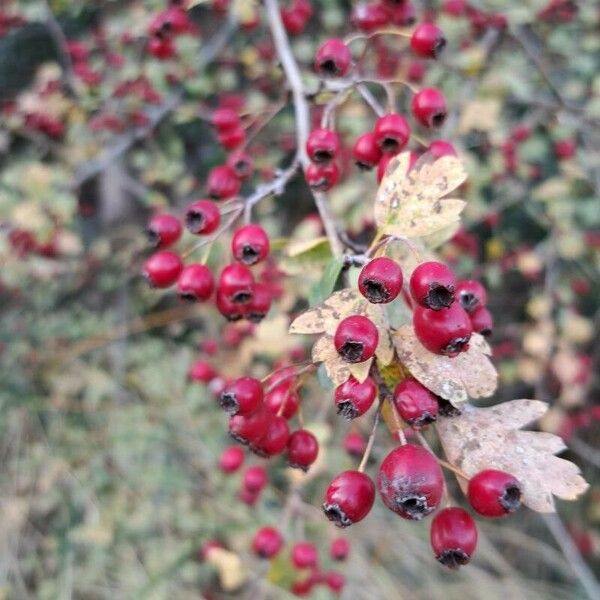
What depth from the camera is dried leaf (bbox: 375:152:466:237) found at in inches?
38.0

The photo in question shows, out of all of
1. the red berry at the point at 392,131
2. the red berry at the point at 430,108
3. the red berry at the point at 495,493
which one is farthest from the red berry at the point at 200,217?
the red berry at the point at 495,493

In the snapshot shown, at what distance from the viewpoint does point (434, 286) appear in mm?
825

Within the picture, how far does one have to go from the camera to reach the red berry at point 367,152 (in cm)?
119

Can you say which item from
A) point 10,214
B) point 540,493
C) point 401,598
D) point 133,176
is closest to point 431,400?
point 540,493

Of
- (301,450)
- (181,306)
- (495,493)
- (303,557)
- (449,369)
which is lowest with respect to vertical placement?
(181,306)

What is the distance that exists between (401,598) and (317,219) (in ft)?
6.52

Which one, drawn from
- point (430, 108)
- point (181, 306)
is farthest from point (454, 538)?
point (181, 306)

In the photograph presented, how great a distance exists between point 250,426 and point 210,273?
0.38 meters

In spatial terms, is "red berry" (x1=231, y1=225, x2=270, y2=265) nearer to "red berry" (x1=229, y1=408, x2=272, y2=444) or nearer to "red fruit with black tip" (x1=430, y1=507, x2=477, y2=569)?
"red berry" (x1=229, y1=408, x2=272, y2=444)

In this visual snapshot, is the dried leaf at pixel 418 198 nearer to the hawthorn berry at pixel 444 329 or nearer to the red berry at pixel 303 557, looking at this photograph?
the hawthorn berry at pixel 444 329

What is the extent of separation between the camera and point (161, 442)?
3141 millimetres

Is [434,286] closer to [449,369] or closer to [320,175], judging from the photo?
[449,369]

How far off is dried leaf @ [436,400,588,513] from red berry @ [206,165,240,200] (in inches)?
31.8

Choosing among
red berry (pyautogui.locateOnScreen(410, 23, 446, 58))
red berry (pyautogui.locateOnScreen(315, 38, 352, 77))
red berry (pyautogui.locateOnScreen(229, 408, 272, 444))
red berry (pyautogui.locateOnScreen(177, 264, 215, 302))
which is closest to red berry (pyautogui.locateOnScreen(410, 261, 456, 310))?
red berry (pyautogui.locateOnScreen(229, 408, 272, 444))
